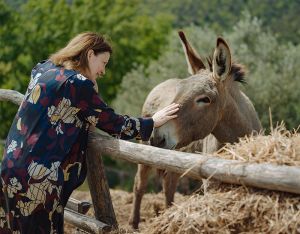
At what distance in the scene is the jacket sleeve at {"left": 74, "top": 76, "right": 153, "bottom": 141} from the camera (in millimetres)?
4020

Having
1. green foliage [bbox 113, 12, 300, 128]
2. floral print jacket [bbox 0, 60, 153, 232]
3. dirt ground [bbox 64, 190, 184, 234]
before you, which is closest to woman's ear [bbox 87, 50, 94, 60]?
floral print jacket [bbox 0, 60, 153, 232]

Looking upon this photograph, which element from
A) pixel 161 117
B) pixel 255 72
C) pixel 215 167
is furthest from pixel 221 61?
pixel 255 72

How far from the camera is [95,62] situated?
4219 millimetres

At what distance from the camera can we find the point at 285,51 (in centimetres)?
1906

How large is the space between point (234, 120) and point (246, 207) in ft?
8.77

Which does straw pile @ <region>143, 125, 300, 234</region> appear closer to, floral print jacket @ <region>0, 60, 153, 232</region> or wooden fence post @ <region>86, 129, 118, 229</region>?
floral print jacket @ <region>0, 60, 153, 232</region>

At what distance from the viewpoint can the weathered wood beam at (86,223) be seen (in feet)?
15.5

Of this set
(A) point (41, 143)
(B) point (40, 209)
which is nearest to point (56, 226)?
(B) point (40, 209)

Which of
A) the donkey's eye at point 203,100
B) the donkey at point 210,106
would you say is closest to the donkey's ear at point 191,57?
the donkey at point 210,106

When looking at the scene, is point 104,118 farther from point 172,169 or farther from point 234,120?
point 234,120

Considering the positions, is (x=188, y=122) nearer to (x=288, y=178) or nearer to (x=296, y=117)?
(x=288, y=178)

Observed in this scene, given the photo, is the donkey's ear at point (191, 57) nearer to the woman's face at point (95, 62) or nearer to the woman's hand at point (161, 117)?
the woman's hand at point (161, 117)

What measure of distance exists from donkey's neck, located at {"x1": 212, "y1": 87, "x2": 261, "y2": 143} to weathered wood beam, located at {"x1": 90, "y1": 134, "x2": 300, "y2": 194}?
5.70ft

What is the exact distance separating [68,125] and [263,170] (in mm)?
1464
